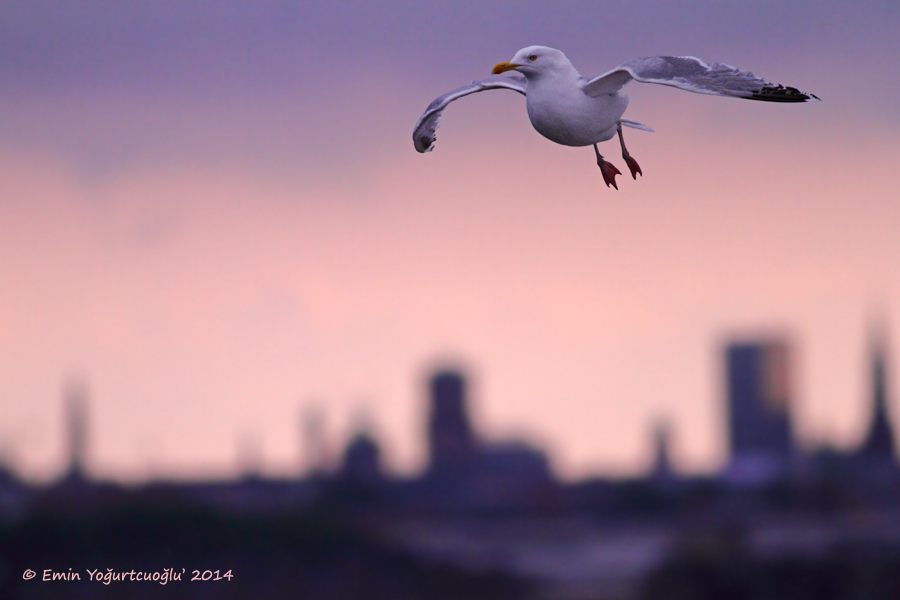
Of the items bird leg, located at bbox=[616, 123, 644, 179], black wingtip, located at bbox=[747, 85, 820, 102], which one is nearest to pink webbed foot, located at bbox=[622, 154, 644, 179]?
bird leg, located at bbox=[616, 123, 644, 179]

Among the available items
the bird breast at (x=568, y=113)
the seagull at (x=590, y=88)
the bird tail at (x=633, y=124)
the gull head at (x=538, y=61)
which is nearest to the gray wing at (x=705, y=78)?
the seagull at (x=590, y=88)

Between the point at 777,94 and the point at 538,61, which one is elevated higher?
the point at 538,61

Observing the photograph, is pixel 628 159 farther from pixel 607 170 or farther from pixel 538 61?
pixel 538 61

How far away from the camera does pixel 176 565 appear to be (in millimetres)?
185750

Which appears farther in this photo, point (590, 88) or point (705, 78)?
point (590, 88)

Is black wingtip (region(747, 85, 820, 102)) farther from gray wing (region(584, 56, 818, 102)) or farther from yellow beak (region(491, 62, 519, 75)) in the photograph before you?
yellow beak (region(491, 62, 519, 75))

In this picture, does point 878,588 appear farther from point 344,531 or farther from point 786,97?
point 786,97

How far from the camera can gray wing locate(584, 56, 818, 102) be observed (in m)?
6.93

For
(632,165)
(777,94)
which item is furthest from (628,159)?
(777,94)

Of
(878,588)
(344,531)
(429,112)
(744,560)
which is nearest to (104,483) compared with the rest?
(344,531)

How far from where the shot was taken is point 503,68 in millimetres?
8023

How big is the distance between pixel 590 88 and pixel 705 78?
777 mm

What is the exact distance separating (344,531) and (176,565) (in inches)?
979

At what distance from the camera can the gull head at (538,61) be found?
7.89 metres
